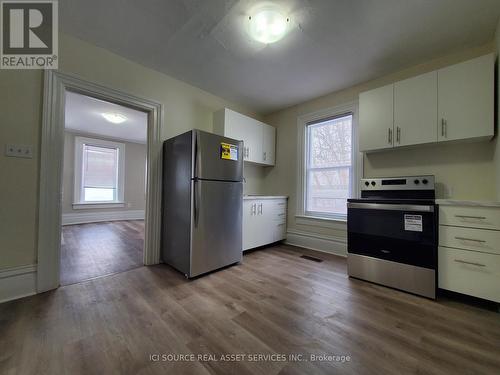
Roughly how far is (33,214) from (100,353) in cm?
142

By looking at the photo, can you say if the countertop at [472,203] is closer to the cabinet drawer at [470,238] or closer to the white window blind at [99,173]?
the cabinet drawer at [470,238]

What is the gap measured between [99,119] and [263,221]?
4.20 m

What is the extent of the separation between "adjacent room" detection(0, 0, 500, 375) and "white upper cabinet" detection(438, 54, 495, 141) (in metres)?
0.01

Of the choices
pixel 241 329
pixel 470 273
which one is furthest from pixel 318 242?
pixel 241 329

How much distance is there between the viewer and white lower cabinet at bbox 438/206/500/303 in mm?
1507

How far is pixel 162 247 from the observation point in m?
2.46

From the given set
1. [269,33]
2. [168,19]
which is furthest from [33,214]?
[269,33]

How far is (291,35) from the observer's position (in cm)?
185

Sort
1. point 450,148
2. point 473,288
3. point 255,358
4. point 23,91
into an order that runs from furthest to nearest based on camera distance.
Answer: point 450,148
point 23,91
point 473,288
point 255,358

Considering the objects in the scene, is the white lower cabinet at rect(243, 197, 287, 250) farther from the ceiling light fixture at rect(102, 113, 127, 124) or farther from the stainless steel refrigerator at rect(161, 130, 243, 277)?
the ceiling light fixture at rect(102, 113, 127, 124)

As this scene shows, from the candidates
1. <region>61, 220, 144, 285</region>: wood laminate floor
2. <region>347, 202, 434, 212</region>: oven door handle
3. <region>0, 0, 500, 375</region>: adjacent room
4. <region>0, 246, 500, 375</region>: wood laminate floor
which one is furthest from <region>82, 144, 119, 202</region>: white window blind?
<region>347, 202, 434, 212</region>: oven door handle

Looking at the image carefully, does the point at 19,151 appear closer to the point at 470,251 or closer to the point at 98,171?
the point at 470,251

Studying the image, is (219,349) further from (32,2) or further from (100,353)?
(32,2)

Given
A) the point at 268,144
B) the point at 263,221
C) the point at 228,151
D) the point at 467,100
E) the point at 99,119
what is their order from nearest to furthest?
1. the point at 467,100
2. the point at 228,151
3. the point at 263,221
4. the point at 268,144
5. the point at 99,119
